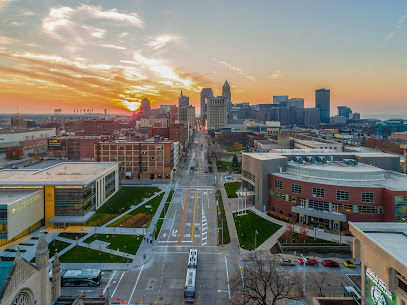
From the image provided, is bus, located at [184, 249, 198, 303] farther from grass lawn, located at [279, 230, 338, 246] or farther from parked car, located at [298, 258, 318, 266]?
grass lawn, located at [279, 230, 338, 246]

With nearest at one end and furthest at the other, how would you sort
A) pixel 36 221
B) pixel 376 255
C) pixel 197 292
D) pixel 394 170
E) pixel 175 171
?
1. pixel 376 255
2. pixel 197 292
3. pixel 36 221
4. pixel 394 170
5. pixel 175 171

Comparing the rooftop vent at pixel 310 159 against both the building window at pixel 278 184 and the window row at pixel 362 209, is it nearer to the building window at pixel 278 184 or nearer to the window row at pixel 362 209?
the building window at pixel 278 184

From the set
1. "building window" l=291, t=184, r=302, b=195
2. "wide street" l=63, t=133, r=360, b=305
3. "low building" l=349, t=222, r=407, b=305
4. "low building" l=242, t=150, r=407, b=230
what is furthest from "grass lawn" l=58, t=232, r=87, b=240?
"low building" l=349, t=222, r=407, b=305

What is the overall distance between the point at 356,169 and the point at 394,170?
63.8 feet

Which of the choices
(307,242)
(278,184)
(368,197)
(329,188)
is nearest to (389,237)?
(307,242)

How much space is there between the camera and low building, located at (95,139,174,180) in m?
106

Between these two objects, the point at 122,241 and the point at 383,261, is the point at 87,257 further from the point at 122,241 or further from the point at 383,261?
the point at 383,261

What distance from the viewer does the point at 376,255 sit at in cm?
2623

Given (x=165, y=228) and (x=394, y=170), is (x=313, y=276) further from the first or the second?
(x=394, y=170)

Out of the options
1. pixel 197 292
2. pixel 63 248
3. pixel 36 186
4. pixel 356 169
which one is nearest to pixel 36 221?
pixel 36 186

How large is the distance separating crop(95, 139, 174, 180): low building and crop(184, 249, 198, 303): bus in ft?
206

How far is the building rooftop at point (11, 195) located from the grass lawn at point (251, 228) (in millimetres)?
42935

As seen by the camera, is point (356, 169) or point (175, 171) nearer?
point (356, 169)

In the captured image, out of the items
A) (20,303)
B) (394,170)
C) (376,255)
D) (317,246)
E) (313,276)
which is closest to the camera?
(20,303)
